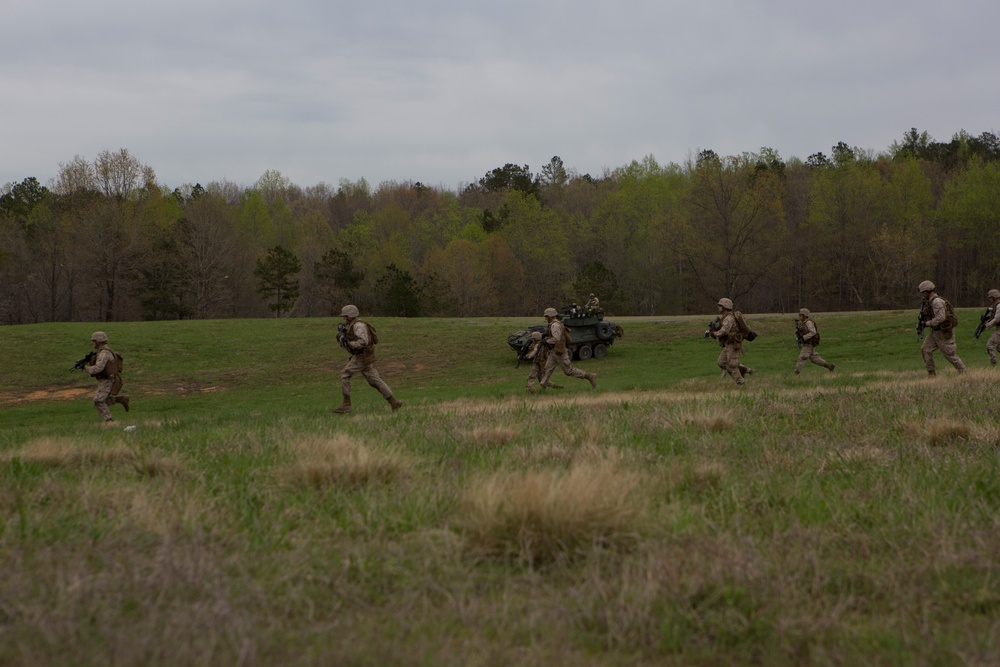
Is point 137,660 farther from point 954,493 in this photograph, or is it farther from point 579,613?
point 954,493

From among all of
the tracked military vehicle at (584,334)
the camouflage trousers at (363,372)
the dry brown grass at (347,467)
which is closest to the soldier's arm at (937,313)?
the camouflage trousers at (363,372)

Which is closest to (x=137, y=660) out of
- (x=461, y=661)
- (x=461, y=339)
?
(x=461, y=661)

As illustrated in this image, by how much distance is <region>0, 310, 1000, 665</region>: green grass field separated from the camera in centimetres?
303

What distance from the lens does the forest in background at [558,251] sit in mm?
64062

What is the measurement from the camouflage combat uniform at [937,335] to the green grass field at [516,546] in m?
10.0

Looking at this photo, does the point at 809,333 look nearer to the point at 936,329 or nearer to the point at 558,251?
the point at 936,329

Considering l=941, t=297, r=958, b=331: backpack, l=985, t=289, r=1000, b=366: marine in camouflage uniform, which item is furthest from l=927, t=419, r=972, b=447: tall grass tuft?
l=985, t=289, r=1000, b=366: marine in camouflage uniform

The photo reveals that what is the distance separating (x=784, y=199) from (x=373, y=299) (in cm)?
4224

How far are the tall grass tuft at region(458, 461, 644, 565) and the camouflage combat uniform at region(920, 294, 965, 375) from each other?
1524 centimetres

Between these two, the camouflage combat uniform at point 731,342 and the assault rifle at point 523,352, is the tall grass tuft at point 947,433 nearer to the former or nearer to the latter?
the camouflage combat uniform at point 731,342

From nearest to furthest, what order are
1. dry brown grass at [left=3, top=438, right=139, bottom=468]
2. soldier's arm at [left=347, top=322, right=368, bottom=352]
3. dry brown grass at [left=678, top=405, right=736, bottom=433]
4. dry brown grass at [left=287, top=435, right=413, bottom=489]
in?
dry brown grass at [left=287, top=435, right=413, bottom=489]
dry brown grass at [left=3, top=438, right=139, bottom=468]
dry brown grass at [left=678, top=405, right=736, bottom=433]
soldier's arm at [left=347, top=322, right=368, bottom=352]

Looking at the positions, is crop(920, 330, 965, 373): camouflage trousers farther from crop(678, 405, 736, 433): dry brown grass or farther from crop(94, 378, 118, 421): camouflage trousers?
crop(94, 378, 118, 421): camouflage trousers

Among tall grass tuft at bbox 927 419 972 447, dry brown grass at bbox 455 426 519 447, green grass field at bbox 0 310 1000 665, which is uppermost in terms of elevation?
green grass field at bbox 0 310 1000 665

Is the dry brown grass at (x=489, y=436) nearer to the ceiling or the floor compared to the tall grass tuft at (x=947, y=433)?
nearer to the floor
